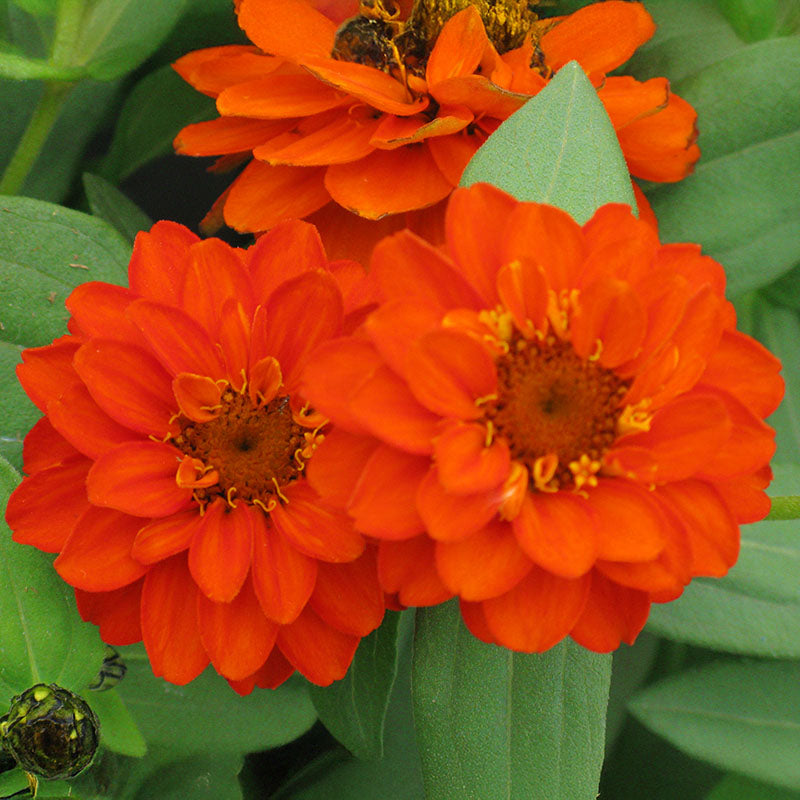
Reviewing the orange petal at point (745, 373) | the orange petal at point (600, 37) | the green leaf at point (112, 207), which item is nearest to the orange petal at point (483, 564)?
the orange petal at point (745, 373)

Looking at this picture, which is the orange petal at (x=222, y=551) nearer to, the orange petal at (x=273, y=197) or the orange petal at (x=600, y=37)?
the orange petal at (x=273, y=197)

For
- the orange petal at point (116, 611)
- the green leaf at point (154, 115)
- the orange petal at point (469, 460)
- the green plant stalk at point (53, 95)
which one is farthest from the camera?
the green leaf at point (154, 115)

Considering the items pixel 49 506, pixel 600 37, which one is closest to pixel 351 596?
pixel 49 506

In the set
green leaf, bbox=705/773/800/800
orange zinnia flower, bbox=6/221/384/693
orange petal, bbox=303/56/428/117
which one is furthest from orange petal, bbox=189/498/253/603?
green leaf, bbox=705/773/800/800

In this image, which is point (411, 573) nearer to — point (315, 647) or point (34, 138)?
point (315, 647)

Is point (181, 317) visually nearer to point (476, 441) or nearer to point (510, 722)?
point (476, 441)

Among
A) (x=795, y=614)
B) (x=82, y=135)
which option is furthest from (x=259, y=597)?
(x=82, y=135)

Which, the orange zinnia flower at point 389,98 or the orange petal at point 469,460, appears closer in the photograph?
the orange petal at point 469,460
